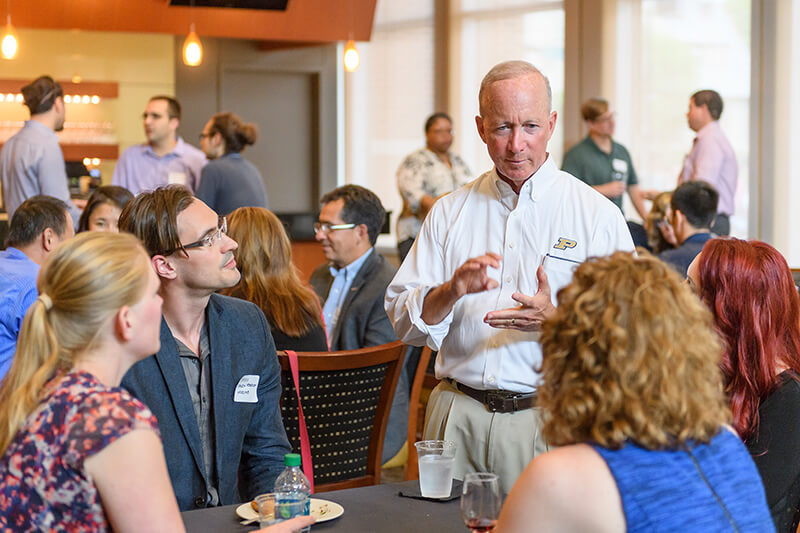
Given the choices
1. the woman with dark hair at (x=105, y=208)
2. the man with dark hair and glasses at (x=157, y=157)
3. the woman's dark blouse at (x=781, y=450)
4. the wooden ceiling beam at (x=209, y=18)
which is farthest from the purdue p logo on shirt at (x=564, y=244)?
the wooden ceiling beam at (x=209, y=18)

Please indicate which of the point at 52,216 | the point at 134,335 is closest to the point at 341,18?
the point at 52,216

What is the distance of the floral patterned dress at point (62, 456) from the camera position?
4.93ft

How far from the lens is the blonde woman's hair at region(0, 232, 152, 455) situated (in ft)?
5.30

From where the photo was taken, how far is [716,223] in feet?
21.1

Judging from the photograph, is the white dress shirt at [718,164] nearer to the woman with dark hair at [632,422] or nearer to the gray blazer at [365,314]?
the gray blazer at [365,314]

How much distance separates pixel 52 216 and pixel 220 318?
160 cm

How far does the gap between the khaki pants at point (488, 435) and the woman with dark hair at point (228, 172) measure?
13.3 ft

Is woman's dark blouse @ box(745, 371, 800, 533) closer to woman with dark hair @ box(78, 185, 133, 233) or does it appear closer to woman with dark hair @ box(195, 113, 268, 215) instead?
woman with dark hair @ box(78, 185, 133, 233)

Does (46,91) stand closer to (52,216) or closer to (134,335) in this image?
(52,216)

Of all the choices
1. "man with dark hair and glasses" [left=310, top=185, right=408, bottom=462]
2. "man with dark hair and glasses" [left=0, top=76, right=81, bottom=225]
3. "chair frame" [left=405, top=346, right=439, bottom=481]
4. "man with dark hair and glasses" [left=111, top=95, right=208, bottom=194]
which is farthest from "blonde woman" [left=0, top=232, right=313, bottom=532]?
"man with dark hair and glasses" [left=111, top=95, right=208, bottom=194]

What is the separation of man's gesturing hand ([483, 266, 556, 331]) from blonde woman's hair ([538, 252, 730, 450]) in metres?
0.75

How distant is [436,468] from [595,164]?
5.29 meters

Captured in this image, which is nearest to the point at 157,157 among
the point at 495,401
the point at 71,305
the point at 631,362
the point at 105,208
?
the point at 105,208

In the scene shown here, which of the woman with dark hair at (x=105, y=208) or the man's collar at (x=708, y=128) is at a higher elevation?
the man's collar at (x=708, y=128)
